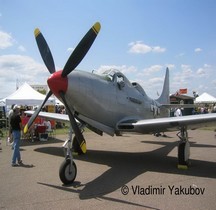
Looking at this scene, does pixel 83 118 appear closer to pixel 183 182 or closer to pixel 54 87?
pixel 54 87

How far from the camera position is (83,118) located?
8.16 m

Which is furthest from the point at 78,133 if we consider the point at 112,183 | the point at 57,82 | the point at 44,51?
the point at 44,51

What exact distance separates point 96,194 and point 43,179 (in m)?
1.95

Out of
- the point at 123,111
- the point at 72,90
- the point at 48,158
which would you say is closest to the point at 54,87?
the point at 72,90

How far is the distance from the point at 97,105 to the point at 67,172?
7.73 ft

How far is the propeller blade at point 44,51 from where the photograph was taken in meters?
7.98

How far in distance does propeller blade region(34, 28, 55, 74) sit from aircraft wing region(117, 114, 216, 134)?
3116mm

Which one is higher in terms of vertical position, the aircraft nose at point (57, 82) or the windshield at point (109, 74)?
the windshield at point (109, 74)

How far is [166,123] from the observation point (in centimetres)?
866

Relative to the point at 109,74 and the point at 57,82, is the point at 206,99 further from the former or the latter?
the point at 57,82

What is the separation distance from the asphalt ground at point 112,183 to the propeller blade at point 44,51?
3114mm

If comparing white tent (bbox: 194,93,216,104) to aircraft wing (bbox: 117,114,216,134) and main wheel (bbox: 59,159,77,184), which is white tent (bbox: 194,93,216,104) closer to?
aircraft wing (bbox: 117,114,216,134)

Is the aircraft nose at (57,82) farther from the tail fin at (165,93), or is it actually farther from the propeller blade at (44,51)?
the tail fin at (165,93)

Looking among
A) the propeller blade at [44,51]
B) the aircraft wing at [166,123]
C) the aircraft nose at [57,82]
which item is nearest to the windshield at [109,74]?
the aircraft wing at [166,123]
